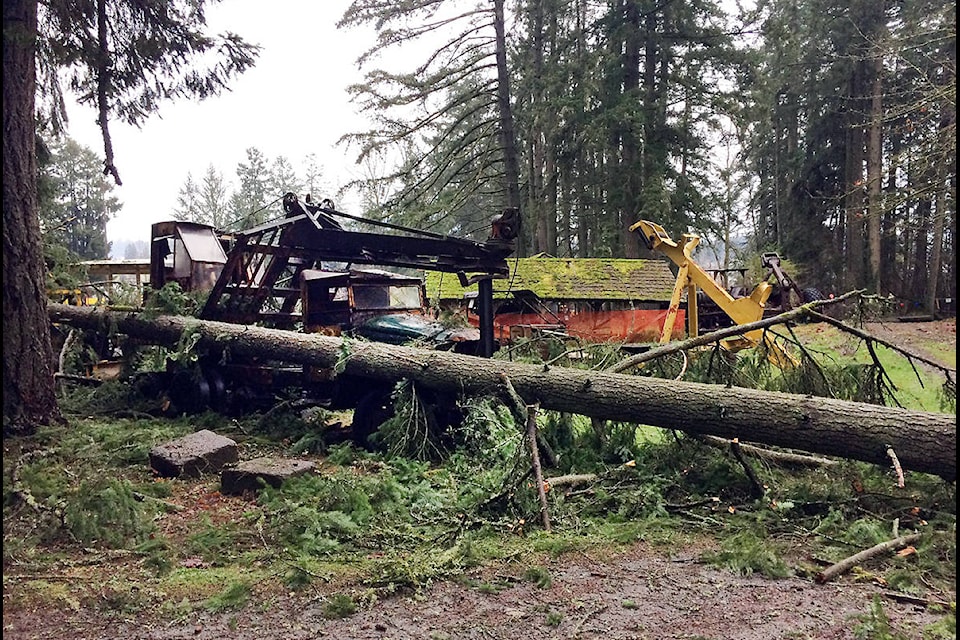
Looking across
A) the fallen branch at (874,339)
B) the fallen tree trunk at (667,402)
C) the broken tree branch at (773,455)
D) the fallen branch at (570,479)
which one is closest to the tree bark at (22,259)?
the fallen tree trunk at (667,402)

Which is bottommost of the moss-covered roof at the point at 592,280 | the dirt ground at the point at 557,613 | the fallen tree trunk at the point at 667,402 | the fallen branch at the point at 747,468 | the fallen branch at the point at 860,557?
the dirt ground at the point at 557,613

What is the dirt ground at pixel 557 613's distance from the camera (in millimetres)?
3328

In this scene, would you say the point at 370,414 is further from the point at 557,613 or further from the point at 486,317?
the point at 557,613

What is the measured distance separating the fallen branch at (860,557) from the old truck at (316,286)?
4.86 m

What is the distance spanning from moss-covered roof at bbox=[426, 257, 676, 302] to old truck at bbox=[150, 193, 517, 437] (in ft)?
18.6

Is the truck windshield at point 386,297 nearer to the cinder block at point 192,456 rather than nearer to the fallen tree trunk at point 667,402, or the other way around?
the fallen tree trunk at point 667,402

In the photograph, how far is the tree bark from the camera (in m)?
6.72

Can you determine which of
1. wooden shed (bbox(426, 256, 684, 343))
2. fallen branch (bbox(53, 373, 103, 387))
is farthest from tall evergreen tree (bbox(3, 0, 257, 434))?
wooden shed (bbox(426, 256, 684, 343))

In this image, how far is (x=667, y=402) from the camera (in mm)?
5527

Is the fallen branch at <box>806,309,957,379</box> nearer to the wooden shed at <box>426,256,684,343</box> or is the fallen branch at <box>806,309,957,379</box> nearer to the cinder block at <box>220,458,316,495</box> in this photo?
the cinder block at <box>220,458,316,495</box>

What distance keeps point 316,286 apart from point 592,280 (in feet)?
27.8

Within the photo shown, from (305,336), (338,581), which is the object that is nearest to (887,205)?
(305,336)

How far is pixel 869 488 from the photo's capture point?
5.21m

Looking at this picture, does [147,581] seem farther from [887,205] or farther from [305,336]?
[887,205]
